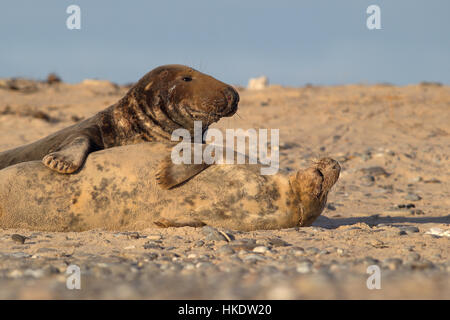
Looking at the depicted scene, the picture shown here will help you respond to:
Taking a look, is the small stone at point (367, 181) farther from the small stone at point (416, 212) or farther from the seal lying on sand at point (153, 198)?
the seal lying on sand at point (153, 198)

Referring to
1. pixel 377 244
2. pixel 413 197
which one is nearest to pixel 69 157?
pixel 377 244

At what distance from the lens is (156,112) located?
5215mm

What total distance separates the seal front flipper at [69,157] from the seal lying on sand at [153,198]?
0.08 metres

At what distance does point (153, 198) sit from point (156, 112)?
48.2 inches

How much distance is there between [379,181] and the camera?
8195 millimetres

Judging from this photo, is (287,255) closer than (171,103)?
Yes

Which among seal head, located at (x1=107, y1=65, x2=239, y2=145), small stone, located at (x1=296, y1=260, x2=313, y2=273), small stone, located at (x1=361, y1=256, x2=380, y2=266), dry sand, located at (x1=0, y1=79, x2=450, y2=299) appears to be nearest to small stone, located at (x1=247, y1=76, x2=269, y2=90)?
dry sand, located at (x1=0, y1=79, x2=450, y2=299)

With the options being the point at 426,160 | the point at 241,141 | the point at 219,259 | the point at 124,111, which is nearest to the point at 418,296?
the point at 219,259

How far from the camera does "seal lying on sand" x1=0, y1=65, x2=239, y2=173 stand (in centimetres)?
491

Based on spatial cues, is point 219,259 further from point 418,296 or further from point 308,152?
point 308,152

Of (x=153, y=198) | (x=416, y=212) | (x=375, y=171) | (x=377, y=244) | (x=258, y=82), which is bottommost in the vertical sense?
(x=416, y=212)

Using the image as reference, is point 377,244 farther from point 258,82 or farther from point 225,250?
point 258,82

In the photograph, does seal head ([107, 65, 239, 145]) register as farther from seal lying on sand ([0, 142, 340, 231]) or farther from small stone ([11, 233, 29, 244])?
small stone ([11, 233, 29, 244])

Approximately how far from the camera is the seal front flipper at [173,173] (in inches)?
164
